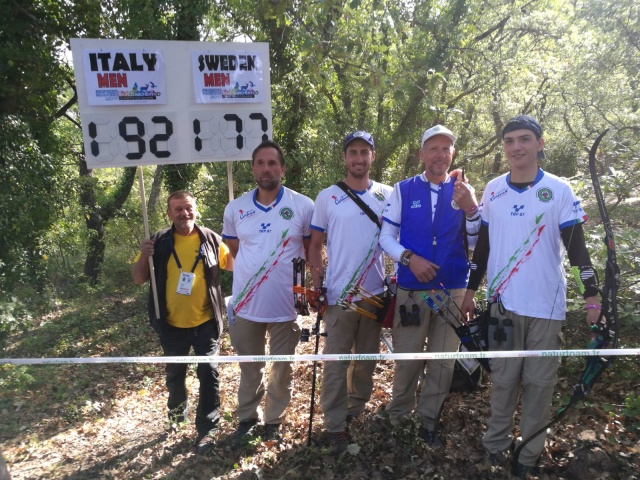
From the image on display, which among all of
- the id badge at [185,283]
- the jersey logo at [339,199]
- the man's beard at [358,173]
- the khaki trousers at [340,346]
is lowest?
the khaki trousers at [340,346]

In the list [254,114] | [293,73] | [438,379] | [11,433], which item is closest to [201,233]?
[254,114]

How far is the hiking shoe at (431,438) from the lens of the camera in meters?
3.72

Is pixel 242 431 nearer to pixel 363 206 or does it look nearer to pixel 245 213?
pixel 245 213

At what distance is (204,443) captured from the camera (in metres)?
4.08

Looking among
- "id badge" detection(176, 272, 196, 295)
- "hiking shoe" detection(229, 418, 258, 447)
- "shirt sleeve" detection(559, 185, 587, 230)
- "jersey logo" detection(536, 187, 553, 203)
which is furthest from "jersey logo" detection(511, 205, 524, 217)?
"hiking shoe" detection(229, 418, 258, 447)

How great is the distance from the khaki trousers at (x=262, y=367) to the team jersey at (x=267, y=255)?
0.13 metres

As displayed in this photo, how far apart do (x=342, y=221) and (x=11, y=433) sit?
4.67 metres

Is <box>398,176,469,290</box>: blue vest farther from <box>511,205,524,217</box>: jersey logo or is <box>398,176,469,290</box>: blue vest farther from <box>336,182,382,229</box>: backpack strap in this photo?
<box>511,205,524,217</box>: jersey logo

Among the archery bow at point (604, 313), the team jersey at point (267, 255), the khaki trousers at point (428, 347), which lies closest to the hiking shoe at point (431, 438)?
the khaki trousers at point (428, 347)

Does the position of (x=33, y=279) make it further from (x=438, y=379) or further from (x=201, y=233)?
(x=438, y=379)

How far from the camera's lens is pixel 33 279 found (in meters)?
11.0

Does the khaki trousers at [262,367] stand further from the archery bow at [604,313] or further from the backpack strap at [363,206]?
the archery bow at [604,313]

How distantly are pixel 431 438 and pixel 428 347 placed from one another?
29.0 inches

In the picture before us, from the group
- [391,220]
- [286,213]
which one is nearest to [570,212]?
[391,220]
